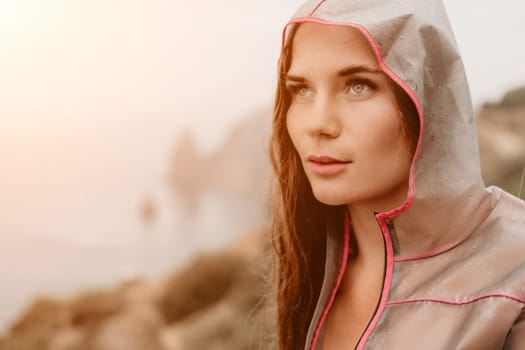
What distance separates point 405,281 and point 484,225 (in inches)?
6.9

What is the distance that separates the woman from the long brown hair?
10cm

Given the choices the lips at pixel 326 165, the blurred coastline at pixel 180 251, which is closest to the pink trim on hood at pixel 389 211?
the lips at pixel 326 165

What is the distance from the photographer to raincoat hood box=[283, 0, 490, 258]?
3.64 ft

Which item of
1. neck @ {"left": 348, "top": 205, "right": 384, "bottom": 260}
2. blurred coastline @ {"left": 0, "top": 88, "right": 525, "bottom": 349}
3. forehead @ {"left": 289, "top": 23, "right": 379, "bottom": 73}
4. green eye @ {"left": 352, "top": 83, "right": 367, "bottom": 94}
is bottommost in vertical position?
blurred coastline @ {"left": 0, "top": 88, "right": 525, "bottom": 349}

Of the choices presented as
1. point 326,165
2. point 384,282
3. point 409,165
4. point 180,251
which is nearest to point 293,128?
point 326,165

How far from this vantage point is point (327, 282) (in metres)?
1.40

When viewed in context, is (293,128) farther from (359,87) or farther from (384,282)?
(384,282)

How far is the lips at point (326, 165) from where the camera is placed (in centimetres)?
121

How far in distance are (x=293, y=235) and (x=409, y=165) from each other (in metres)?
0.35

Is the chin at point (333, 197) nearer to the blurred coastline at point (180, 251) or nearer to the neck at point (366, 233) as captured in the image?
the neck at point (366, 233)

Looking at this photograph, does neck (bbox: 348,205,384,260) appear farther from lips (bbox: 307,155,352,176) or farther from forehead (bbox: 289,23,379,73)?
forehead (bbox: 289,23,379,73)

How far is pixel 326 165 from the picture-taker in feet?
4.02

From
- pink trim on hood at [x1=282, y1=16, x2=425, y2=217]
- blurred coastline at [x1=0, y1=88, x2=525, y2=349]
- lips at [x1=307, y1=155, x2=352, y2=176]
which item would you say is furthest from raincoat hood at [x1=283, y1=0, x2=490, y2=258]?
blurred coastline at [x1=0, y1=88, x2=525, y2=349]

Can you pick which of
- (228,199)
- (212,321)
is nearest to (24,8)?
(228,199)
